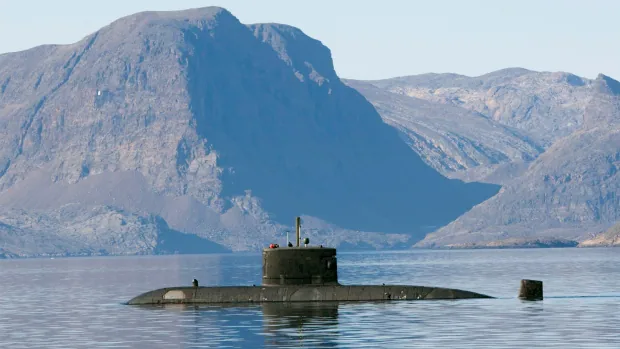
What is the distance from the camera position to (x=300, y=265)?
3386 inches

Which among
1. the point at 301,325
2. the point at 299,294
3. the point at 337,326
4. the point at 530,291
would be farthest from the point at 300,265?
the point at 530,291

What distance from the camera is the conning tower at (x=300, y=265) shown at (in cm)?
8575

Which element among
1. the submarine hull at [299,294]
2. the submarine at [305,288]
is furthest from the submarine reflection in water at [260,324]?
the submarine at [305,288]

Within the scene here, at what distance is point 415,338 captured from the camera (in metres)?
63.6

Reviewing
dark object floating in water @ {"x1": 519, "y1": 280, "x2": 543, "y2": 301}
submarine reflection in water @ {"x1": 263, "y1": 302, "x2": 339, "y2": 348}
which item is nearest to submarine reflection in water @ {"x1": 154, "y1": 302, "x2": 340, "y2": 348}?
submarine reflection in water @ {"x1": 263, "y1": 302, "x2": 339, "y2": 348}

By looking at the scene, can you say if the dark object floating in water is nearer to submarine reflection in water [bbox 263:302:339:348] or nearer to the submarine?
the submarine

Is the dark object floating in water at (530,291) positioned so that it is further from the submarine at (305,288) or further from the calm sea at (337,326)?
the calm sea at (337,326)

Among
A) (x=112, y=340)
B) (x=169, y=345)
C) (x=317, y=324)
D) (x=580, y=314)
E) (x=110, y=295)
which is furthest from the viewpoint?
(x=110, y=295)

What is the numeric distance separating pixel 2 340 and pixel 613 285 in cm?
7920

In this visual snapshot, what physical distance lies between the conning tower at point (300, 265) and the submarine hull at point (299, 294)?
47cm

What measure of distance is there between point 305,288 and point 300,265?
1516 millimetres

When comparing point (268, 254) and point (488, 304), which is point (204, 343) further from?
point (488, 304)

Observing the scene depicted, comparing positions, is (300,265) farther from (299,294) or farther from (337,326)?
(337,326)

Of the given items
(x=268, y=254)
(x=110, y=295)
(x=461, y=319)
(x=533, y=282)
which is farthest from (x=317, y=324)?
(x=110, y=295)
